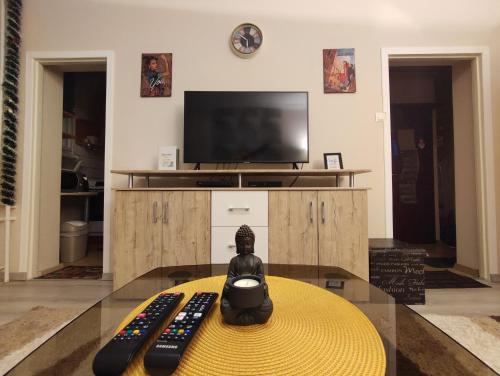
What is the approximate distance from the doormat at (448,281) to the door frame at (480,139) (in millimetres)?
187

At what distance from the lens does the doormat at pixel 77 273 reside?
87.4 inches

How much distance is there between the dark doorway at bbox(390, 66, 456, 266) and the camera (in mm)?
3432

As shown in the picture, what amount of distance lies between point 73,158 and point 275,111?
277 cm

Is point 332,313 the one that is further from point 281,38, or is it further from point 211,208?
point 281,38

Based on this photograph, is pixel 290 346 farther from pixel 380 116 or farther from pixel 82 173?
pixel 82 173

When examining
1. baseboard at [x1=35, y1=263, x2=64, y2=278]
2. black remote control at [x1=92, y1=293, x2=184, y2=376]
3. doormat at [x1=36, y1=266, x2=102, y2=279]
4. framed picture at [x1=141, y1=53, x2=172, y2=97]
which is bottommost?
doormat at [x1=36, y1=266, x2=102, y2=279]

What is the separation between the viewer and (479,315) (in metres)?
1.44

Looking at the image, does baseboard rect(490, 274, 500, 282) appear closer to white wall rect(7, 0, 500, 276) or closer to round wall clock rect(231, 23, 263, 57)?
white wall rect(7, 0, 500, 276)

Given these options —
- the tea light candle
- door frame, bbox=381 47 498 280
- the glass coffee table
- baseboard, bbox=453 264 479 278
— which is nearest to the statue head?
the tea light candle

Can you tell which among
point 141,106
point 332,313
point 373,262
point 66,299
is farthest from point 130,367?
point 141,106

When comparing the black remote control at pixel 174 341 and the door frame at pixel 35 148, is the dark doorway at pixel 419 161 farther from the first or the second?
the black remote control at pixel 174 341

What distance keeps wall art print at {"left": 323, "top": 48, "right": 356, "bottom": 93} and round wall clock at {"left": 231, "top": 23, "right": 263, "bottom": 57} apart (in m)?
0.61

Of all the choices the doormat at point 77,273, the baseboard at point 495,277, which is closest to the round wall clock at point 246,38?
the doormat at point 77,273

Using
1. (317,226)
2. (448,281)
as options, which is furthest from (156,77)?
(448,281)
